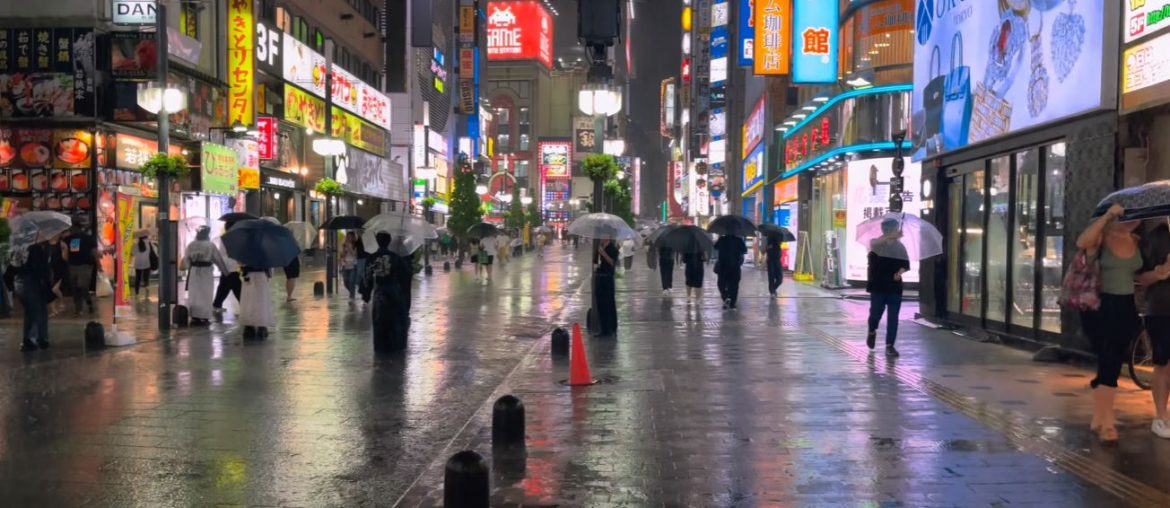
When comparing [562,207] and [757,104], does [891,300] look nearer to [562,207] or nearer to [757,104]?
[757,104]

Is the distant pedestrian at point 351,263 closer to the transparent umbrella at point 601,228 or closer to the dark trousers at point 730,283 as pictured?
the dark trousers at point 730,283

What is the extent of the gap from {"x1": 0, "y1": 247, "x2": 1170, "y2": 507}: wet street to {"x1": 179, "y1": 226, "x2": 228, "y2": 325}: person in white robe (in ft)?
4.51

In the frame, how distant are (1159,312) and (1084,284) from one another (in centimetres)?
51

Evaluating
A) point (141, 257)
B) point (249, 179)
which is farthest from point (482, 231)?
point (141, 257)

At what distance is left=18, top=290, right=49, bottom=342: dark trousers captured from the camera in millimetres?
12367

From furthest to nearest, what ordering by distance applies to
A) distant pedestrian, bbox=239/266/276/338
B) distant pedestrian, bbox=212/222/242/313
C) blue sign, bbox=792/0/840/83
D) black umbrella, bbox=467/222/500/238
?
black umbrella, bbox=467/222/500/238 → blue sign, bbox=792/0/840/83 → distant pedestrian, bbox=212/222/242/313 → distant pedestrian, bbox=239/266/276/338

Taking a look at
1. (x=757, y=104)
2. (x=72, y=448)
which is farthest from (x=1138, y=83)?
(x=757, y=104)

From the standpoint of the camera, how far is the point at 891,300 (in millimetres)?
12250

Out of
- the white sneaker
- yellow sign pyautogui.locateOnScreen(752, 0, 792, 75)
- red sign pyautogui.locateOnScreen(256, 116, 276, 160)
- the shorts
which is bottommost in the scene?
the white sneaker

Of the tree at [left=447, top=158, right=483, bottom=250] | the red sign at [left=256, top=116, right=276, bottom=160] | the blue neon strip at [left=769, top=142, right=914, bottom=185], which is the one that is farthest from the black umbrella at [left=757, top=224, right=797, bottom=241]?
the tree at [left=447, top=158, right=483, bottom=250]

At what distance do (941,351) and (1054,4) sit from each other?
14.5ft

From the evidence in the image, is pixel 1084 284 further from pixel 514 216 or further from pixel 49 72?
pixel 514 216

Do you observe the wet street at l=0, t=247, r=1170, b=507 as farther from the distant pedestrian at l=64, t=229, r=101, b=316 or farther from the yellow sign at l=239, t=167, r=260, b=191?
the yellow sign at l=239, t=167, r=260, b=191

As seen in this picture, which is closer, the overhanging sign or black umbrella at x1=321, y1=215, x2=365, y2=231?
black umbrella at x1=321, y1=215, x2=365, y2=231
